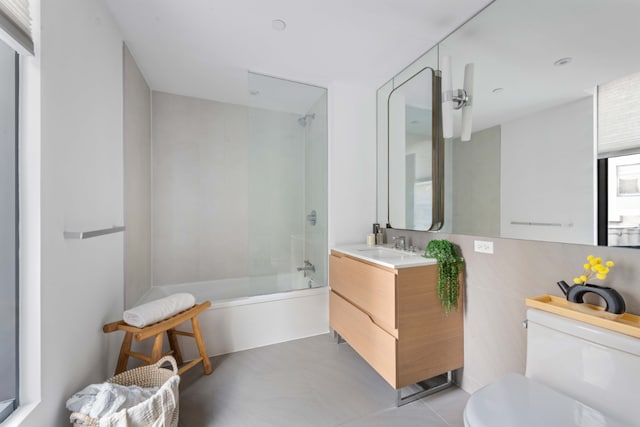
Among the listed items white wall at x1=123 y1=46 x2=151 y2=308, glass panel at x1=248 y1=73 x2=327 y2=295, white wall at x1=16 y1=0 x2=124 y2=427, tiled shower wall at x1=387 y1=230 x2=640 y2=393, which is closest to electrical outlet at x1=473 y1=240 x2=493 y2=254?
tiled shower wall at x1=387 y1=230 x2=640 y2=393

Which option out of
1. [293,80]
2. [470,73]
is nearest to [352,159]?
[293,80]

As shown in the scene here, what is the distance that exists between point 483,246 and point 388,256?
0.60m

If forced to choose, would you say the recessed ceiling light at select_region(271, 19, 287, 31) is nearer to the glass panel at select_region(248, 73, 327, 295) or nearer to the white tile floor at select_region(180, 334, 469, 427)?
the glass panel at select_region(248, 73, 327, 295)

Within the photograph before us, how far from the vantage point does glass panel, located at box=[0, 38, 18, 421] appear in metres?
0.87

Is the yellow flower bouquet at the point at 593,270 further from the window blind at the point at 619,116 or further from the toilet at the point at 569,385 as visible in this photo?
the window blind at the point at 619,116

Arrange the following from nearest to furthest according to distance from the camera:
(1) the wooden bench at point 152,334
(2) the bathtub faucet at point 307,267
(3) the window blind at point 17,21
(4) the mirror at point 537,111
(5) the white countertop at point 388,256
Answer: (3) the window blind at point 17,21
(4) the mirror at point 537,111
(1) the wooden bench at point 152,334
(5) the white countertop at point 388,256
(2) the bathtub faucet at point 307,267

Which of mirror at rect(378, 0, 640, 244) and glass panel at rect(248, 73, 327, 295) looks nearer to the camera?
mirror at rect(378, 0, 640, 244)

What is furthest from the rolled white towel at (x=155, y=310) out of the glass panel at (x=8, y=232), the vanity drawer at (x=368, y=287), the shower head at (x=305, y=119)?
the shower head at (x=305, y=119)

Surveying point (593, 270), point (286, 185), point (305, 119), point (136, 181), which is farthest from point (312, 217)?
point (593, 270)

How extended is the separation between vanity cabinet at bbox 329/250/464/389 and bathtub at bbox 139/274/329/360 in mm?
643

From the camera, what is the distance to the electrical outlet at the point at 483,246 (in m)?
1.46

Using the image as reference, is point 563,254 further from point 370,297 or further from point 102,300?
point 102,300

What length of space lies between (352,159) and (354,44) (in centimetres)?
90

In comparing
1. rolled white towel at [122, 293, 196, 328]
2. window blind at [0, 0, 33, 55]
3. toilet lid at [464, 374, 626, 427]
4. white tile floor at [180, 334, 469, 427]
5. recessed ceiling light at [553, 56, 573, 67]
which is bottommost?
white tile floor at [180, 334, 469, 427]
